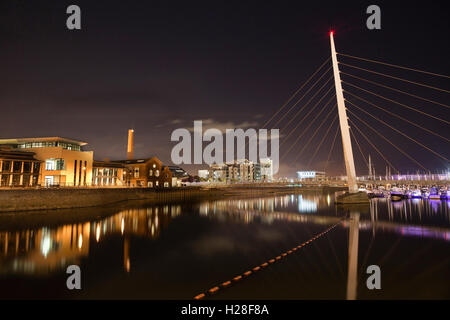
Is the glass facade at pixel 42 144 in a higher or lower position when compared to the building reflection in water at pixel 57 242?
higher

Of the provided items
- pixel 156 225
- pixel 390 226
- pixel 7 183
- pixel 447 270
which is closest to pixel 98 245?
pixel 156 225

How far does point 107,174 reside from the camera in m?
45.4

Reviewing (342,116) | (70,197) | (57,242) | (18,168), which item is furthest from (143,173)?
(342,116)

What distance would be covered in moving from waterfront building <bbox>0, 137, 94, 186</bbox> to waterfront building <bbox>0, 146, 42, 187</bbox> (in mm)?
970

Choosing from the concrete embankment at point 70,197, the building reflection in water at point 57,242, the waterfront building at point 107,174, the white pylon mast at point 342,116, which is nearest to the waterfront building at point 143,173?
the waterfront building at point 107,174

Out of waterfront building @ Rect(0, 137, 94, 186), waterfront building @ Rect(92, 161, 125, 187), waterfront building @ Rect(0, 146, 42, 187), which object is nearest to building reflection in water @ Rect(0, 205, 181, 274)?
waterfront building @ Rect(0, 146, 42, 187)

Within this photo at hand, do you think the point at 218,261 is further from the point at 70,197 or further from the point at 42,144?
the point at 42,144

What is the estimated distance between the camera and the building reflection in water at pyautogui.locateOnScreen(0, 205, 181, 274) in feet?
35.0

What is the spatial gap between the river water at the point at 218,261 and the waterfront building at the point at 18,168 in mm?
14291

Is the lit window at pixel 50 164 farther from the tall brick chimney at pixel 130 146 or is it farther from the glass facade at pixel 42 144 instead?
the tall brick chimney at pixel 130 146

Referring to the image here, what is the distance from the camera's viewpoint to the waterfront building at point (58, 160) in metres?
34.6

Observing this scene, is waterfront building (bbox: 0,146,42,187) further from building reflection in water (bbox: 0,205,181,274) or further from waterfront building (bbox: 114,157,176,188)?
building reflection in water (bbox: 0,205,181,274)

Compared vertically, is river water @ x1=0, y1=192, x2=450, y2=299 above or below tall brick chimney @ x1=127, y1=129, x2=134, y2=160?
below

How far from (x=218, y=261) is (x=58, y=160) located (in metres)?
33.4
